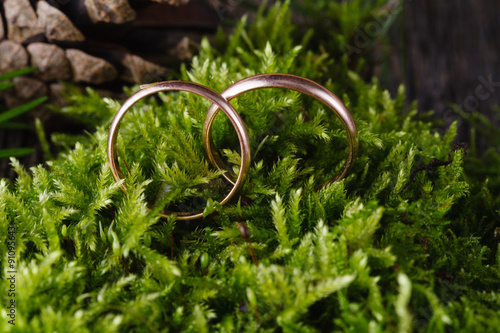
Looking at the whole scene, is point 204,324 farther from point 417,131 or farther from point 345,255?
point 417,131

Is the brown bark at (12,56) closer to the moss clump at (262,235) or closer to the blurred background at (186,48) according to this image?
the blurred background at (186,48)

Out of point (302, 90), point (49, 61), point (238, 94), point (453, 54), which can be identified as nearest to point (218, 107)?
point (238, 94)

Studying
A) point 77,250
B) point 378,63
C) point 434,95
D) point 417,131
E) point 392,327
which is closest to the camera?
point 392,327

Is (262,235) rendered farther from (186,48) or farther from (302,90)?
(186,48)

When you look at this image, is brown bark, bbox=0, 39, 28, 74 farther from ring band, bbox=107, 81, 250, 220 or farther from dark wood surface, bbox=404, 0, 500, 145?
dark wood surface, bbox=404, 0, 500, 145

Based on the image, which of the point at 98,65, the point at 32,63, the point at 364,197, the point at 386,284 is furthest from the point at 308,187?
the point at 32,63
